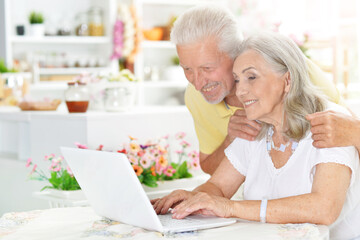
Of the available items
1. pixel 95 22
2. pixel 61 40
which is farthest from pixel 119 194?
pixel 95 22

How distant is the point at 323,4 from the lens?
6.15 m

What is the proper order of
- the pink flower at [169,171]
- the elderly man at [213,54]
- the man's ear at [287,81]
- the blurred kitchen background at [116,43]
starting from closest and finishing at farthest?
the man's ear at [287,81]
the elderly man at [213,54]
the pink flower at [169,171]
the blurred kitchen background at [116,43]

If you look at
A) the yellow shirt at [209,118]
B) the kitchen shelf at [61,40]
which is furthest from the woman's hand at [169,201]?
the kitchen shelf at [61,40]

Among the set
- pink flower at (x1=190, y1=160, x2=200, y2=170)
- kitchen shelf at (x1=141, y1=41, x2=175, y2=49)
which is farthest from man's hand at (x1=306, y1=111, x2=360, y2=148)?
kitchen shelf at (x1=141, y1=41, x2=175, y2=49)

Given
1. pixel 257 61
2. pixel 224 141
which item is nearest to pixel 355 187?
pixel 257 61

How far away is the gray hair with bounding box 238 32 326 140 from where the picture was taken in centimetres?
185

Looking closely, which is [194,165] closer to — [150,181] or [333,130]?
[150,181]

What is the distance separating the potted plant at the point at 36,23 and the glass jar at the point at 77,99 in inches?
119

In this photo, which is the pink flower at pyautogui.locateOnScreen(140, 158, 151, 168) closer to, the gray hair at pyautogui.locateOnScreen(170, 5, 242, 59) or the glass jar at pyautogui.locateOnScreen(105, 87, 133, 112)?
the glass jar at pyautogui.locateOnScreen(105, 87, 133, 112)

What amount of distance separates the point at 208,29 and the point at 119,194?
0.84 meters

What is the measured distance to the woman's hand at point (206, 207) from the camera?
66.9 inches

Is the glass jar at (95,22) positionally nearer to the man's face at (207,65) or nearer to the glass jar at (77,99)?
the glass jar at (77,99)

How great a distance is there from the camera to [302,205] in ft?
5.49

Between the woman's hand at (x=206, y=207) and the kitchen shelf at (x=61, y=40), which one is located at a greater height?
the kitchen shelf at (x=61, y=40)
